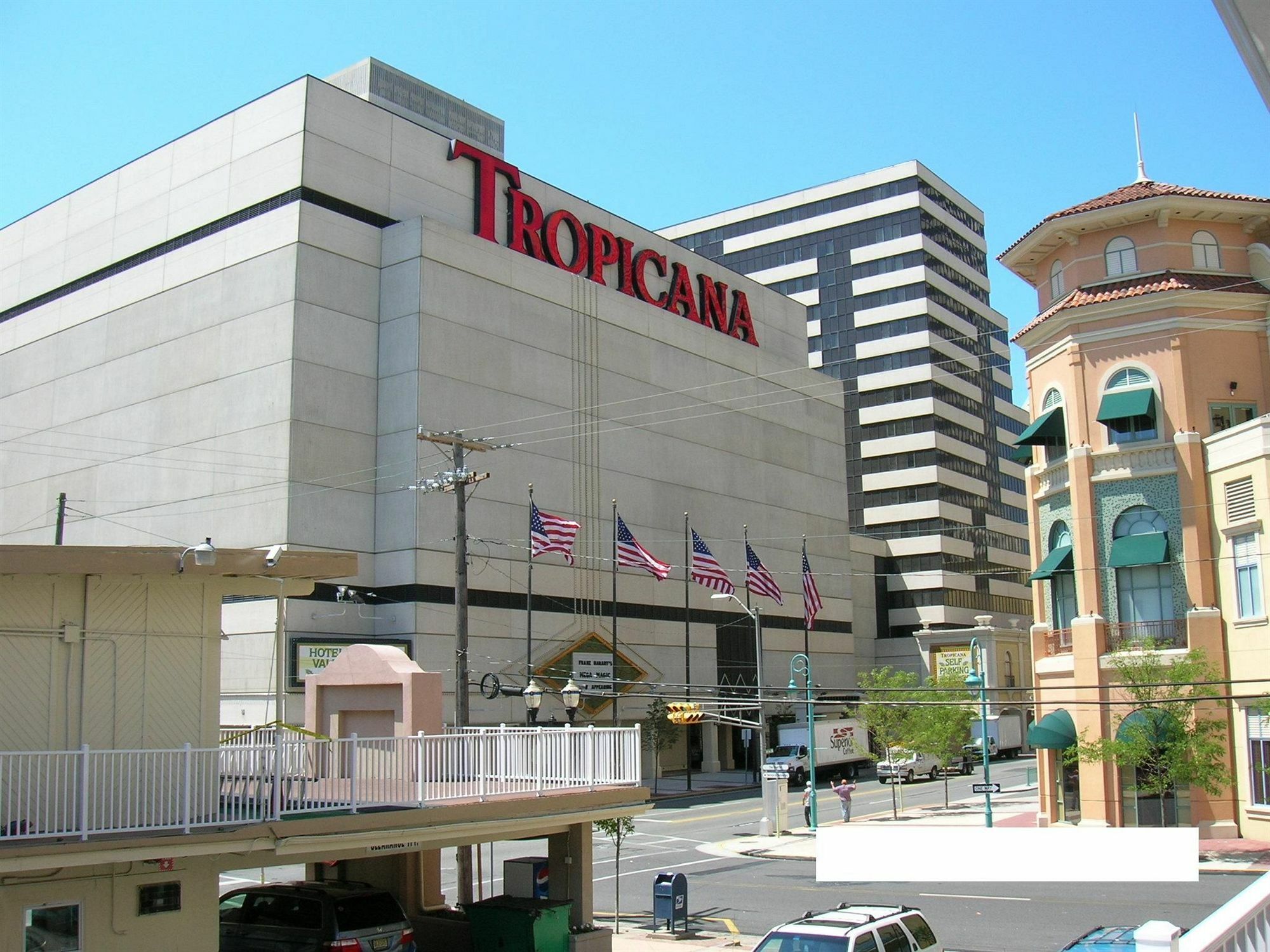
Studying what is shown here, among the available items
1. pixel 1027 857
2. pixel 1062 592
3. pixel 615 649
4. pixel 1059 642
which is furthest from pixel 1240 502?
pixel 615 649

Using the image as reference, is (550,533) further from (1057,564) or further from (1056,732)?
(1056,732)

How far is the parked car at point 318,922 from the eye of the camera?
1680 centimetres

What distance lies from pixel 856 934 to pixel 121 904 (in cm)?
907

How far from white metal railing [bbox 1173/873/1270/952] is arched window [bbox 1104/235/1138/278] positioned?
112 ft

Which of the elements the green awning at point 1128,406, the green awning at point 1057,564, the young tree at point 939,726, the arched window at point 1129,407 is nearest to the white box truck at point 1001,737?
the young tree at point 939,726

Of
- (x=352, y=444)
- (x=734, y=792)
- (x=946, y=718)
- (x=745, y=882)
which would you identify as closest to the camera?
(x=745, y=882)

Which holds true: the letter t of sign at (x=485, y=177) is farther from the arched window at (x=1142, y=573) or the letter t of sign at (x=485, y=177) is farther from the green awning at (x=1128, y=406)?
the arched window at (x=1142, y=573)

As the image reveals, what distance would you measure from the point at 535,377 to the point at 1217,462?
113 ft

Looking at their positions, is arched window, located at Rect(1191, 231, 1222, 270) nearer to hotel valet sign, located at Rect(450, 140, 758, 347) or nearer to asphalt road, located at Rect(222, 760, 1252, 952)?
asphalt road, located at Rect(222, 760, 1252, 952)

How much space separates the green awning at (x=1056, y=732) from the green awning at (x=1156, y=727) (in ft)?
8.66

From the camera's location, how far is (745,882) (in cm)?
3125

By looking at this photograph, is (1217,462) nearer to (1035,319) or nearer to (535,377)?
(1035,319)

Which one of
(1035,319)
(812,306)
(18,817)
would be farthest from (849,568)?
(18,817)

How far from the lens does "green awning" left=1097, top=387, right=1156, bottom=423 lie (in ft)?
116
